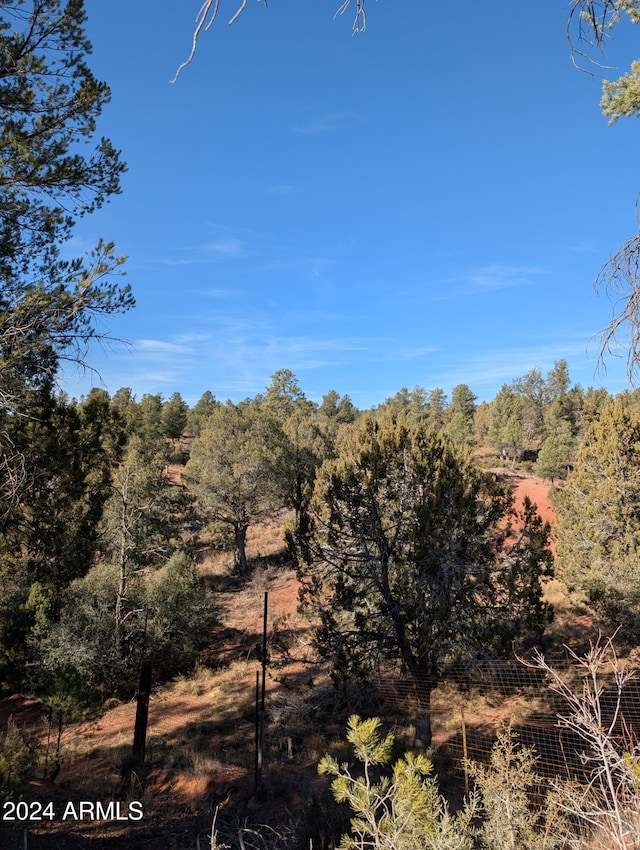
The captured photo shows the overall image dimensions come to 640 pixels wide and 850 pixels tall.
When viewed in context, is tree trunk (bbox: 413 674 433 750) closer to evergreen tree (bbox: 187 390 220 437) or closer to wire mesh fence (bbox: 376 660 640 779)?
wire mesh fence (bbox: 376 660 640 779)

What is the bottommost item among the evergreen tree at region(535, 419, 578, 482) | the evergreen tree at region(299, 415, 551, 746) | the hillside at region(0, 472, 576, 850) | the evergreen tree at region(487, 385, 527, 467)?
the hillside at region(0, 472, 576, 850)

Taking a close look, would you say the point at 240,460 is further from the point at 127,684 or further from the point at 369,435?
the point at 369,435

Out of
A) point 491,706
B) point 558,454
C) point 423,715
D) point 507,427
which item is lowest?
point 491,706

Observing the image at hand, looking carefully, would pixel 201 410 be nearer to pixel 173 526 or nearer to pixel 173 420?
pixel 173 420

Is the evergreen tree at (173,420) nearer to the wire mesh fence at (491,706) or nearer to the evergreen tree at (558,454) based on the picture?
the evergreen tree at (558,454)

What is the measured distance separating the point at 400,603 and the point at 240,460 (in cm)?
1759

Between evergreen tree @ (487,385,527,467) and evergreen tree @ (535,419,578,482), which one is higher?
evergreen tree @ (487,385,527,467)

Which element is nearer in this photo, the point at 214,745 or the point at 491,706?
the point at 214,745

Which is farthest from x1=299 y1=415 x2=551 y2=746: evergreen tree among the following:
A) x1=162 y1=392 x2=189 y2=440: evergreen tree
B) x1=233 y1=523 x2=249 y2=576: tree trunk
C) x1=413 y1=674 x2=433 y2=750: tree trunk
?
x1=162 y1=392 x2=189 y2=440: evergreen tree

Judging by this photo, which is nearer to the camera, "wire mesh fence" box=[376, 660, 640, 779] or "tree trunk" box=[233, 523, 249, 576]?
"wire mesh fence" box=[376, 660, 640, 779]

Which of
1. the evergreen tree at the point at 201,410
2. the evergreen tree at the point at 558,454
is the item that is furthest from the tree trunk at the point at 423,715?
the evergreen tree at the point at 201,410

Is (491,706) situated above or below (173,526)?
below

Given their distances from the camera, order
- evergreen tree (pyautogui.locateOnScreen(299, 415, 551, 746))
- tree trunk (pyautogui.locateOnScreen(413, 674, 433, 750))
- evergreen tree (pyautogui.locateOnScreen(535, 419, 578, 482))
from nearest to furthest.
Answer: evergreen tree (pyautogui.locateOnScreen(299, 415, 551, 746)) → tree trunk (pyautogui.locateOnScreen(413, 674, 433, 750)) → evergreen tree (pyautogui.locateOnScreen(535, 419, 578, 482))

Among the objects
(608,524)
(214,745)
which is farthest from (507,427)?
(214,745)
